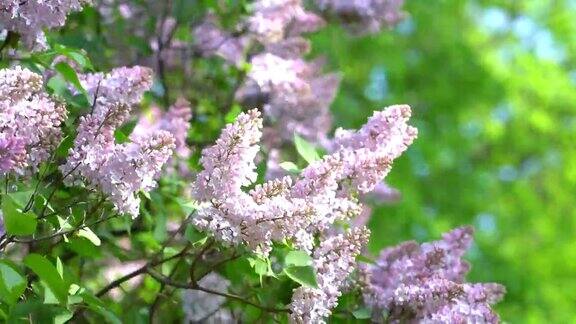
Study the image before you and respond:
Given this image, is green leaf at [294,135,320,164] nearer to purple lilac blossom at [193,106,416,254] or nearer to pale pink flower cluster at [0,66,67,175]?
purple lilac blossom at [193,106,416,254]

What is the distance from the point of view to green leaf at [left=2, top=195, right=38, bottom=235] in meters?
1.76

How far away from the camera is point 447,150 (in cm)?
869

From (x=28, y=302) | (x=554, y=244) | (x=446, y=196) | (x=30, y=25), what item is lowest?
(x=28, y=302)

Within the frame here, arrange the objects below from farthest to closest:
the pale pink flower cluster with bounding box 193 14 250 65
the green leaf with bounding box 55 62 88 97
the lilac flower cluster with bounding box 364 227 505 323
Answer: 1. the pale pink flower cluster with bounding box 193 14 250 65
2. the lilac flower cluster with bounding box 364 227 505 323
3. the green leaf with bounding box 55 62 88 97

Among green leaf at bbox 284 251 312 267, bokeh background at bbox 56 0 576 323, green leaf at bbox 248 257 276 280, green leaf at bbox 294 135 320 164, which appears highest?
bokeh background at bbox 56 0 576 323

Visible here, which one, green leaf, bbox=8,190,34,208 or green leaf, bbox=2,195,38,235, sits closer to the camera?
green leaf, bbox=2,195,38,235

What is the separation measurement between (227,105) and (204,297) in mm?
1018

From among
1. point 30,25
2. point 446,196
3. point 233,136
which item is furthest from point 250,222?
point 446,196

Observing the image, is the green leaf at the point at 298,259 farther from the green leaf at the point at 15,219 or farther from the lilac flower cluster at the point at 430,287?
the green leaf at the point at 15,219

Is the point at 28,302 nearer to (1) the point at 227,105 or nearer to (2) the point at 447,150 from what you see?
(1) the point at 227,105

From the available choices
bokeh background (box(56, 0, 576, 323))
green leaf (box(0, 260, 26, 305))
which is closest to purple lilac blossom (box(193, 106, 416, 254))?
green leaf (box(0, 260, 26, 305))

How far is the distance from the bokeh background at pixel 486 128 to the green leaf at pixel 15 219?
3890mm

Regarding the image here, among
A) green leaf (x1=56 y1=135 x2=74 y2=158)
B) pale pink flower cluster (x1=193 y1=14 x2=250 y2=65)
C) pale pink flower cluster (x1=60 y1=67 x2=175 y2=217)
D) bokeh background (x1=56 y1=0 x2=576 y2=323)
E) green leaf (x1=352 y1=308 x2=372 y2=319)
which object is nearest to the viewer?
pale pink flower cluster (x1=60 y1=67 x2=175 y2=217)

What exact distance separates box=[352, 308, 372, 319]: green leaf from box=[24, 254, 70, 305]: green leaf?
0.73 m
